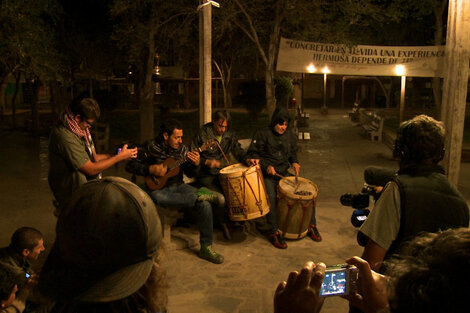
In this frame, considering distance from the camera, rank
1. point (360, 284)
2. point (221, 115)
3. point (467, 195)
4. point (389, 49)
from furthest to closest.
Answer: point (389, 49) < point (467, 195) < point (221, 115) < point (360, 284)

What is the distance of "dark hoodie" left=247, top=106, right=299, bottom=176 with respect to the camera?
6332mm

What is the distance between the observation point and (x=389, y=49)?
37.6ft

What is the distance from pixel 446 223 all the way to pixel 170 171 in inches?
148

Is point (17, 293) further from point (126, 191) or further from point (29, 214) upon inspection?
point (29, 214)

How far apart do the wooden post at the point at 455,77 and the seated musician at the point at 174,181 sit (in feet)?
10.1

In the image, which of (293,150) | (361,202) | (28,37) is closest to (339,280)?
(361,202)

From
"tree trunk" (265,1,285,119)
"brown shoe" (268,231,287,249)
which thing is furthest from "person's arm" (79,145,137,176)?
"tree trunk" (265,1,285,119)

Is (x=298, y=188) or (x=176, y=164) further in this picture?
(x=298, y=188)

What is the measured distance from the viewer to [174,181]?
18.8 ft

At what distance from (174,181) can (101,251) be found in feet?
14.5

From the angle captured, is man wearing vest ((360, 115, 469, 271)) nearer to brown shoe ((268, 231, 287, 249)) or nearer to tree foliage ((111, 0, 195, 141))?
brown shoe ((268, 231, 287, 249))

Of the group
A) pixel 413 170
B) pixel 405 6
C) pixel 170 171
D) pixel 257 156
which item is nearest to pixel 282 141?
pixel 257 156

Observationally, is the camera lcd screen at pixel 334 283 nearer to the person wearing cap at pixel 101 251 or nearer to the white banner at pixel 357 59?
the person wearing cap at pixel 101 251

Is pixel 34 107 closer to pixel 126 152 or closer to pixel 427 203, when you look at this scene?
pixel 126 152
